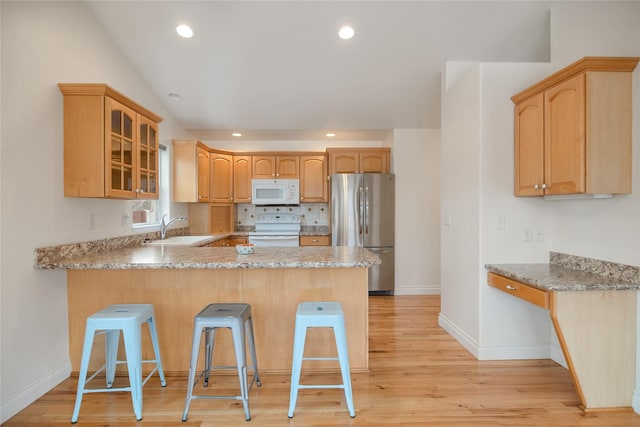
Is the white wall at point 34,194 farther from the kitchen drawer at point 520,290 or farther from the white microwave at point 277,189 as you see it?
the kitchen drawer at point 520,290

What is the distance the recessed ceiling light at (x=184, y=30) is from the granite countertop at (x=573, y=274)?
10.8ft

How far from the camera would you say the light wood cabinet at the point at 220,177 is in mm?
4984

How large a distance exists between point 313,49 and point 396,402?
3090 mm

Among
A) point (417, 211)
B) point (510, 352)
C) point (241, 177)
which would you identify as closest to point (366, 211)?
point (417, 211)

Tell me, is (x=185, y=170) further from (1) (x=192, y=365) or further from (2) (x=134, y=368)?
(1) (x=192, y=365)

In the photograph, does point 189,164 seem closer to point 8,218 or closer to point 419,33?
point 8,218

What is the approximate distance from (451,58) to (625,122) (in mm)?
1715

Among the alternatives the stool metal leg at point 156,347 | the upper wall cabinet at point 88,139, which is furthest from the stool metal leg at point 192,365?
the upper wall cabinet at point 88,139

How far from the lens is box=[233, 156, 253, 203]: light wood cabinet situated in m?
5.28

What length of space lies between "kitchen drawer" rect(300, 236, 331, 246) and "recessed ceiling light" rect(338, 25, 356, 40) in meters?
2.71

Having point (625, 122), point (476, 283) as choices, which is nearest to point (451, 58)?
point (625, 122)

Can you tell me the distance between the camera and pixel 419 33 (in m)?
3.11

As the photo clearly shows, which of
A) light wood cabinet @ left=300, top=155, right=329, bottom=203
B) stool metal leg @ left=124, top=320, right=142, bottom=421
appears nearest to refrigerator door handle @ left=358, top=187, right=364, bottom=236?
light wood cabinet @ left=300, top=155, right=329, bottom=203

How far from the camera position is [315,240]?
4.99 metres
